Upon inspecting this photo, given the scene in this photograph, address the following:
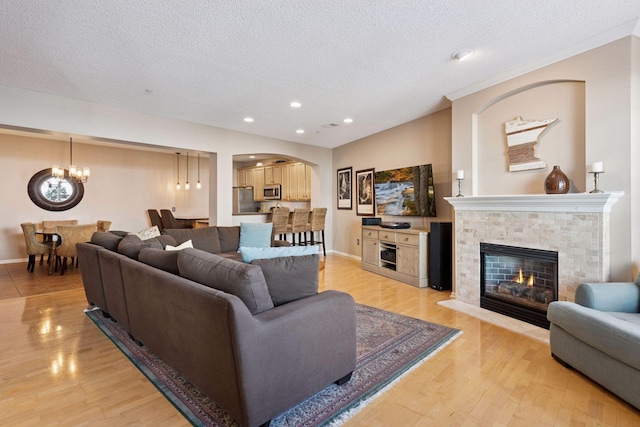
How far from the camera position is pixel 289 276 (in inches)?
73.2

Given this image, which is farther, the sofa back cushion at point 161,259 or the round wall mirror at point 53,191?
the round wall mirror at point 53,191

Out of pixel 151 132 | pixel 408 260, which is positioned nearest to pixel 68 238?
pixel 151 132

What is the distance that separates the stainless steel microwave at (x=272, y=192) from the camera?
845 cm

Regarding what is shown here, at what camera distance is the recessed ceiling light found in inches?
110

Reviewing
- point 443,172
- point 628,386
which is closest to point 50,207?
point 443,172

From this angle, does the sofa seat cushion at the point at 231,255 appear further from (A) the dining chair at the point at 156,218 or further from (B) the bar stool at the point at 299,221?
(A) the dining chair at the point at 156,218

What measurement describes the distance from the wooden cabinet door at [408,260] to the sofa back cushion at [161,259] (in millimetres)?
3345

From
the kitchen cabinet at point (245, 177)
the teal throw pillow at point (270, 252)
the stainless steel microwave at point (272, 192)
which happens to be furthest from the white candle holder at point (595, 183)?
the kitchen cabinet at point (245, 177)

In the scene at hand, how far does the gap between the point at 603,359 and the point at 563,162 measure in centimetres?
190

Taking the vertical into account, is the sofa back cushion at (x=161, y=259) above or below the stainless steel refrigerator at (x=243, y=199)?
below

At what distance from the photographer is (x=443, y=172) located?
4688 millimetres

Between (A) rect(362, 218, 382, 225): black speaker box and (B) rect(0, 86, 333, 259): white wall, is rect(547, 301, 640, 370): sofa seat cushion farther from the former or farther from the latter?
(B) rect(0, 86, 333, 259): white wall

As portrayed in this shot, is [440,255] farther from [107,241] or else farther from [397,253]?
[107,241]

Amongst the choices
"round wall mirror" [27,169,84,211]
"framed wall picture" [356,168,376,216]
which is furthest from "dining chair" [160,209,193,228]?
"framed wall picture" [356,168,376,216]
